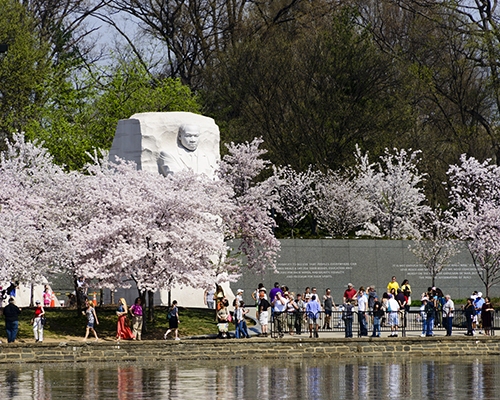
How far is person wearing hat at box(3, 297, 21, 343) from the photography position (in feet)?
78.1

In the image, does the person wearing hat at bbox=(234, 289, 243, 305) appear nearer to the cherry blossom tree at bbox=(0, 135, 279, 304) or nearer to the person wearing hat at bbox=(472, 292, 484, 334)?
the cherry blossom tree at bbox=(0, 135, 279, 304)

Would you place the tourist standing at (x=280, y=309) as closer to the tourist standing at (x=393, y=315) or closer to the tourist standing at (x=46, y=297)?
the tourist standing at (x=393, y=315)

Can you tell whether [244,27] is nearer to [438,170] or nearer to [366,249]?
[438,170]

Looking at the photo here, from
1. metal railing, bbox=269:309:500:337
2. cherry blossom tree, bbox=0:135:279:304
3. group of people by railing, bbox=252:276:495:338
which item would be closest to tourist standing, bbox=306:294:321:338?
group of people by railing, bbox=252:276:495:338

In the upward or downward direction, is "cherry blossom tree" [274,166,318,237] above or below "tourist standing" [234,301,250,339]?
above

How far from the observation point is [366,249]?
4034 centimetres

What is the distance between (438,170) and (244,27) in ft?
51.1

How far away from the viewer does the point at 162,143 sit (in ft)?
113

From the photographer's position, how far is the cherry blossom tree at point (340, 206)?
43812 mm

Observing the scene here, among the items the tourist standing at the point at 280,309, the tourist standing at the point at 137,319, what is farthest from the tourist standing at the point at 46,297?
the tourist standing at the point at 280,309

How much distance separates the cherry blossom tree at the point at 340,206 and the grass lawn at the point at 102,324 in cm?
1423

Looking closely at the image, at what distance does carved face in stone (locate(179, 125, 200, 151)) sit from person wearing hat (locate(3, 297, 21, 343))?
12.3 meters

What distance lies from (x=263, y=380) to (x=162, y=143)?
1794 centimetres

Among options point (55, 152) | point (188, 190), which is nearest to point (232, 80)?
point (55, 152)
